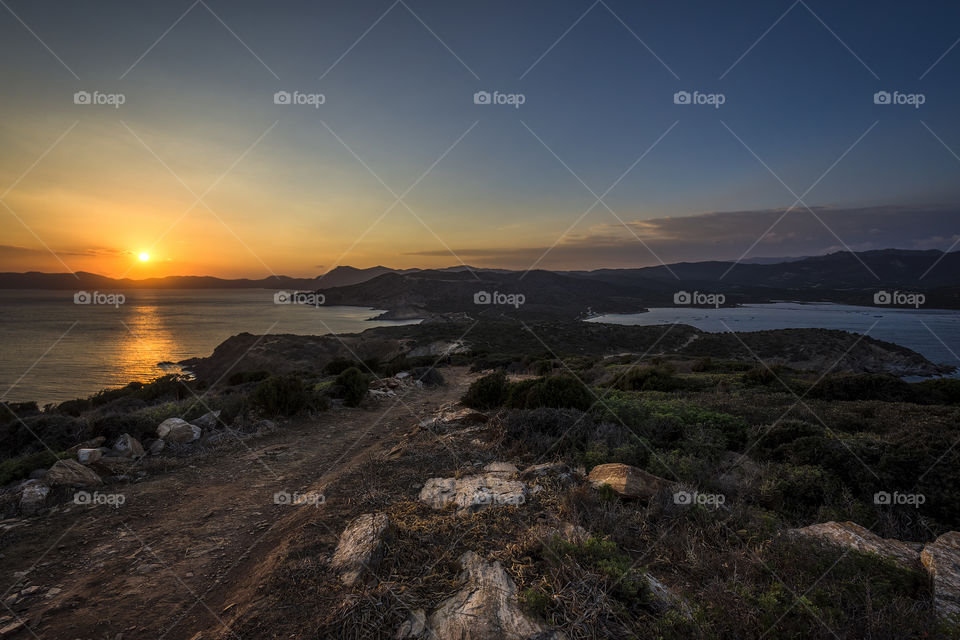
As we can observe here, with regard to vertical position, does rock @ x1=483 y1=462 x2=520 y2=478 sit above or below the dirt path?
above

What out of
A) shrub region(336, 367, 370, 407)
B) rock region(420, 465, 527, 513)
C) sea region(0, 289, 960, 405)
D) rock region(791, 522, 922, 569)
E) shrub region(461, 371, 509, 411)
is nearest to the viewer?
rock region(791, 522, 922, 569)

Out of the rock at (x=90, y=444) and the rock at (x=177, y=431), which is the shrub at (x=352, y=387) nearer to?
the rock at (x=177, y=431)

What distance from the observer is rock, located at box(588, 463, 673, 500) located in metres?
4.55

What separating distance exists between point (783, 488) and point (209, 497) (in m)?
8.39

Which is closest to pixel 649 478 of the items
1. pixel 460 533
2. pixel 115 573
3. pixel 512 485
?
pixel 512 485

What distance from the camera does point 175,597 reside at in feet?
12.1

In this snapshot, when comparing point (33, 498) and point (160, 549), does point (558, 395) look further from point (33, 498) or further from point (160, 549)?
point (33, 498)

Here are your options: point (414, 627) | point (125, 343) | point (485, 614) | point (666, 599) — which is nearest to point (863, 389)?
point (666, 599)

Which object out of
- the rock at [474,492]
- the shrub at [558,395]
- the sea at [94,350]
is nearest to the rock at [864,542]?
the rock at [474,492]

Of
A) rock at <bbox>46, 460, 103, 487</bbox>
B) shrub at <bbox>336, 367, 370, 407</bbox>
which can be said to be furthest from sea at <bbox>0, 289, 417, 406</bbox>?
rock at <bbox>46, 460, 103, 487</bbox>

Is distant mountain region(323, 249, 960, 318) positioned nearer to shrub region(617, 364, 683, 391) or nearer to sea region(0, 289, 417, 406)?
sea region(0, 289, 417, 406)

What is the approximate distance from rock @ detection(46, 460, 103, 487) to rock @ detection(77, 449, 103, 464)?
1.24ft

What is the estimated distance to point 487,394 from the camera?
11.2 meters

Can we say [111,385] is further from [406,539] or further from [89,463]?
[406,539]
